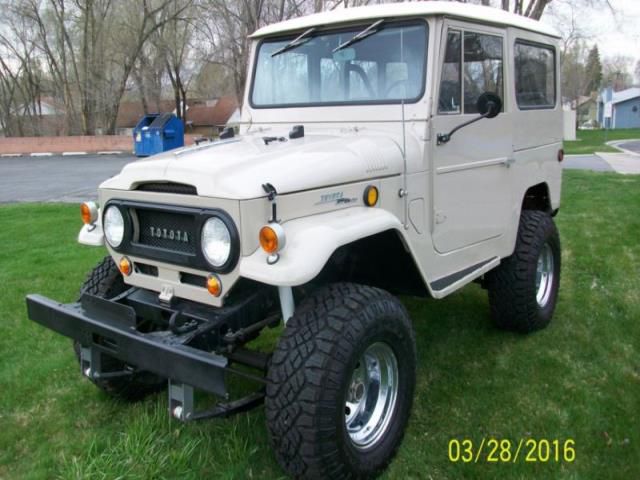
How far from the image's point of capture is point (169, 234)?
2.95 m

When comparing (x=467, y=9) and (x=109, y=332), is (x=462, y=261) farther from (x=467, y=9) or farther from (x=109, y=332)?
(x=109, y=332)

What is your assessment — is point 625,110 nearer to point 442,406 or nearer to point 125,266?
point 442,406

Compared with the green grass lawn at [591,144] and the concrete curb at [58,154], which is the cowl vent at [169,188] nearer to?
the green grass lawn at [591,144]

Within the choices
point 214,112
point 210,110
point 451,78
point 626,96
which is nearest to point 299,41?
point 451,78

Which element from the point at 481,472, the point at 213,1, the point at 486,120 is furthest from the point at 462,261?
the point at 213,1

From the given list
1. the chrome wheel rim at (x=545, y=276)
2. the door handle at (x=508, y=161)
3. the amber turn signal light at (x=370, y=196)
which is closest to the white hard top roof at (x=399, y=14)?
the door handle at (x=508, y=161)

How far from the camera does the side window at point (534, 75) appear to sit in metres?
4.34

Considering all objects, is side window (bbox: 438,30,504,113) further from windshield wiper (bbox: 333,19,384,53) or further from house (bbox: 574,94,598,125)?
house (bbox: 574,94,598,125)

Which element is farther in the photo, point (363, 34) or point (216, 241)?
point (363, 34)

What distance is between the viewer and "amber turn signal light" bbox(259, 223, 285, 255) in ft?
8.25

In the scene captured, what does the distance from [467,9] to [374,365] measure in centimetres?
221

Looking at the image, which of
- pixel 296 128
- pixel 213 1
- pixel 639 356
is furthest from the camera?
pixel 213 1

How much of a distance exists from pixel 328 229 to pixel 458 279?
55.1 inches

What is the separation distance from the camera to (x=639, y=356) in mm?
4293
